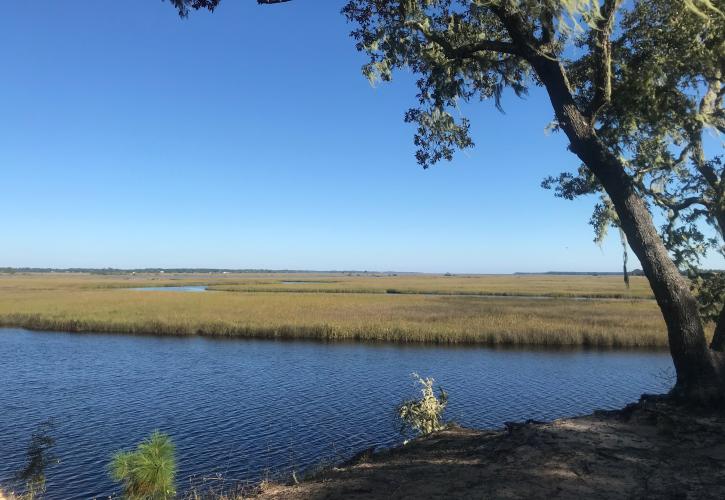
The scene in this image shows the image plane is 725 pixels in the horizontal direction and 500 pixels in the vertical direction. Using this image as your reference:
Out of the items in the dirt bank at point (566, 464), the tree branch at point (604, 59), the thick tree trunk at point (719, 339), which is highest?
the tree branch at point (604, 59)

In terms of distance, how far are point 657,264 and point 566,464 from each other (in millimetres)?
3615

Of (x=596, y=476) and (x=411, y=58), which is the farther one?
(x=411, y=58)

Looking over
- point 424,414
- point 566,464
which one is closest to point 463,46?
point 566,464

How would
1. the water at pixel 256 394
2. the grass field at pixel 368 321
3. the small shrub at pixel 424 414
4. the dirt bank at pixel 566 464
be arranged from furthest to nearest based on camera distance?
the grass field at pixel 368 321
the water at pixel 256 394
the small shrub at pixel 424 414
the dirt bank at pixel 566 464

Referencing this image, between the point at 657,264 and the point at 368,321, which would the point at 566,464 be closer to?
the point at 657,264

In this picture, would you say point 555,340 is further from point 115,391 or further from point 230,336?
point 115,391

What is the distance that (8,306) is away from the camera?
5388cm

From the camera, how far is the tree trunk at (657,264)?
7.95 metres

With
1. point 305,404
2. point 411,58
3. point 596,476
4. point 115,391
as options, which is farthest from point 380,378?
point 596,476

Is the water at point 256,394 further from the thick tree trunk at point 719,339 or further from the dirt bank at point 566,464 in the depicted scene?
the thick tree trunk at point 719,339

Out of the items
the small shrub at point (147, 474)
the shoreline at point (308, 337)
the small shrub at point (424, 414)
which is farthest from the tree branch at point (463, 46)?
the shoreline at point (308, 337)

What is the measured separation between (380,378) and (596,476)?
18.1 m

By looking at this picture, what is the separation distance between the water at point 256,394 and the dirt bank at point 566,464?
6.21 metres

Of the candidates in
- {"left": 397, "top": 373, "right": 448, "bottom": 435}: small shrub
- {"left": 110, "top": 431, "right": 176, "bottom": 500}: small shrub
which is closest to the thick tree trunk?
{"left": 397, "top": 373, "right": 448, "bottom": 435}: small shrub
